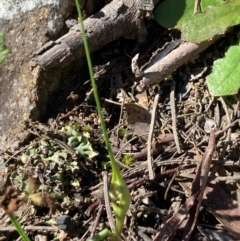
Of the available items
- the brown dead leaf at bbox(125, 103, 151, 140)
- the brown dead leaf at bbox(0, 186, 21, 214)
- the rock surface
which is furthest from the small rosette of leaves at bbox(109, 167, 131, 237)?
the rock surface

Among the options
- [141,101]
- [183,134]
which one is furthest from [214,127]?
[141,101]

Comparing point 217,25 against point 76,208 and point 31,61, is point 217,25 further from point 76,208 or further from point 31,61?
point 76,208

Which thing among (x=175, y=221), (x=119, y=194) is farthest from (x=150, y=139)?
(x=119, y=194)

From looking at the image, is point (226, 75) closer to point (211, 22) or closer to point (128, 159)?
point (211, 22)

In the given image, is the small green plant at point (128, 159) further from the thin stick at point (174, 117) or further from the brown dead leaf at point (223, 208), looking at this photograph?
the brown dead leaf at point (223, 208)

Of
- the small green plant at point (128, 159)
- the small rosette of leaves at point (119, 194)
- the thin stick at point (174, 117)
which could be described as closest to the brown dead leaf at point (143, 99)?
the thin stick at point (174, 117)

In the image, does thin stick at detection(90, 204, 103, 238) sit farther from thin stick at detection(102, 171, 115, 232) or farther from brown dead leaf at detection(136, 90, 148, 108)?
brown dead leaf at detection(136, 90, 148, 108)
